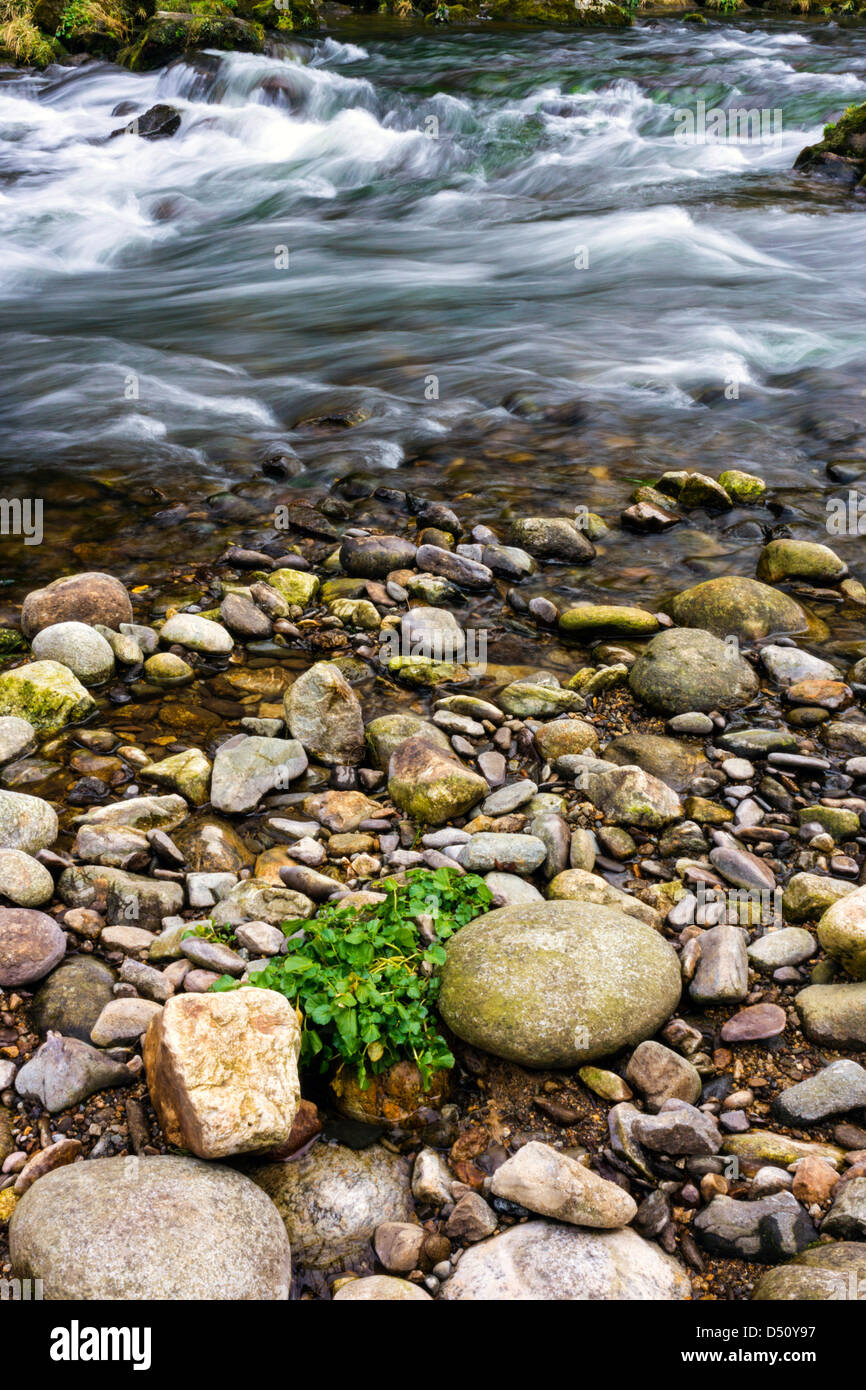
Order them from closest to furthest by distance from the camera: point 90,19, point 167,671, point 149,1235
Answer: point 149,1235 < point 167,671 < point 90,19

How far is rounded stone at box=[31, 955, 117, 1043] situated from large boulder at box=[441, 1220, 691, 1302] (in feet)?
4.77

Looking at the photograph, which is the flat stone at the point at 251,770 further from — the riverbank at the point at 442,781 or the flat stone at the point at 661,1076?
the flat stone at the point at 661,1076

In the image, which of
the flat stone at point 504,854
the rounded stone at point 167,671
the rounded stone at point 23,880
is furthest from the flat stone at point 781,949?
the rounded stone at point 167,671

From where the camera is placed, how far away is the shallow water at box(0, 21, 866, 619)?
7.69m

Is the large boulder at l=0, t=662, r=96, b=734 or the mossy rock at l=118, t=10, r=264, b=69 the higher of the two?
the mossy rock at l=118, t=10, r=264, b=69

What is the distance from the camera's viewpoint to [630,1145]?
9.68 feet

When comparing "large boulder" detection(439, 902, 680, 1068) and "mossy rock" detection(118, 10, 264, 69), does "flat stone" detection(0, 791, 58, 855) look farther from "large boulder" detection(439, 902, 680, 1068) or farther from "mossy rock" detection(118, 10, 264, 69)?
"mossy rock" detection(118, 10, 264, 69)

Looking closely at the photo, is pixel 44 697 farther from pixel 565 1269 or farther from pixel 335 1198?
pixel 565 1269

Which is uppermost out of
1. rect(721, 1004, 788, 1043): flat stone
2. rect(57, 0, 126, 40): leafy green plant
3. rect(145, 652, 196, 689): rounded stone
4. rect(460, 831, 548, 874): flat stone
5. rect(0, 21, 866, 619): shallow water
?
rect(57, 0, 126, 40): leafy green plant

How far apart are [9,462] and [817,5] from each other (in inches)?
1135

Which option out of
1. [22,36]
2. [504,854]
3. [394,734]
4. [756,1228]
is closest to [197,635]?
[394,734]

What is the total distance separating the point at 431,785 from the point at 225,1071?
177 cm

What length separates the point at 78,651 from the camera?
5.14 m

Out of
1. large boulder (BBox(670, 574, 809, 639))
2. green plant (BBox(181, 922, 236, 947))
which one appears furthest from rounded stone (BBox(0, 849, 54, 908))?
large boulder (BBox(670, 574, 809, 639))
